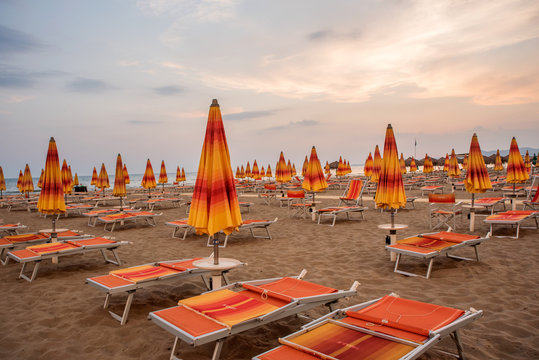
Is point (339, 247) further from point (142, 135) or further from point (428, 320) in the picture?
point (142, 135)

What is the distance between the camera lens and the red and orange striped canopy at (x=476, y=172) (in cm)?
802

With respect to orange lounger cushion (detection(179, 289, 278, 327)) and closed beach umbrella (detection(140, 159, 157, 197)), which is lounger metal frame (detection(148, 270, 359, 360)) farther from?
closed beach umbrella (detection(140, 159, 157, 197))

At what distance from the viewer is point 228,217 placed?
3.52 m

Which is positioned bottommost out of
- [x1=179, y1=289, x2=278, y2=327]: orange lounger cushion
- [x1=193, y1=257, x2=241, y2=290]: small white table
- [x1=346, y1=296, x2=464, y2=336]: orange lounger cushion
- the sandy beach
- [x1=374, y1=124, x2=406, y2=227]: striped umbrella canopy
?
the sandy beach

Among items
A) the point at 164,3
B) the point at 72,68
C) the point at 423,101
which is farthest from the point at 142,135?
the point at 423,101

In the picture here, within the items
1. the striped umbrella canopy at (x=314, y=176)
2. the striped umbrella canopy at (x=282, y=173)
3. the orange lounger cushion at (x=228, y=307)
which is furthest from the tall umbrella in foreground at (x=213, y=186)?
the striped umbrella canopy at (x=282, y=173)

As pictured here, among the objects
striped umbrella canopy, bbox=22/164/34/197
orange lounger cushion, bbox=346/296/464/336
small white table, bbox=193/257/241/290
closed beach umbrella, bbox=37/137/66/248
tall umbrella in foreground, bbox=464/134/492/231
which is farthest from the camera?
striped umbrella canopy, bbox=22/164/34/197

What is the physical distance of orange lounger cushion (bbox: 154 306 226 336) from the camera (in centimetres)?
238

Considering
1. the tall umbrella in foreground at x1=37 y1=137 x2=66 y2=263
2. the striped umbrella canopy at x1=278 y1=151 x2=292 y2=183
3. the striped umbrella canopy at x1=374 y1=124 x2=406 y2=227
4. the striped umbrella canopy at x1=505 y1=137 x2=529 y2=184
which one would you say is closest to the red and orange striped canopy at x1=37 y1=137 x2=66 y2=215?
the tall umbrella in foreground at x1=37 y1=137 x2=66 y2=263

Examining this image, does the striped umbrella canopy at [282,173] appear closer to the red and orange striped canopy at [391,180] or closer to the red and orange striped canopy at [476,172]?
the red and orange striped canopy at [476,172]

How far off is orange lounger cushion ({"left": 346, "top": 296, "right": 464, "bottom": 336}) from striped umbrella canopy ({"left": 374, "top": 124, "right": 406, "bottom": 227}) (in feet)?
10.0

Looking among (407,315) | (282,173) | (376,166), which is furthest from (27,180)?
(407,315)

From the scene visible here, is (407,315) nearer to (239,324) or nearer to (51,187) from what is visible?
(239,324)

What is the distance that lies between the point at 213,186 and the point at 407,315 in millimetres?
2223
